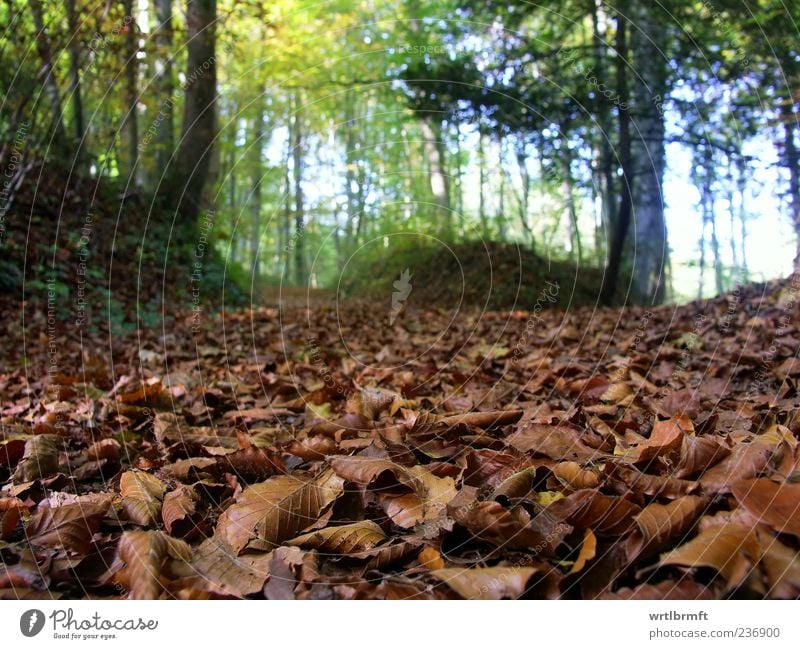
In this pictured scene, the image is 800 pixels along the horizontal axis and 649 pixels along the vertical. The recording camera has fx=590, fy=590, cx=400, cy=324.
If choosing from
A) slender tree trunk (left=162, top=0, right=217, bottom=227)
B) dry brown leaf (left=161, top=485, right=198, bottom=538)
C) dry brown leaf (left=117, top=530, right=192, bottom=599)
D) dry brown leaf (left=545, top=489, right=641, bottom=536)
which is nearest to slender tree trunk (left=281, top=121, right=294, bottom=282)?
slender tree trunk (left=162, top=0, right=217, bottom=227)

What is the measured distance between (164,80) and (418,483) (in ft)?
26.6

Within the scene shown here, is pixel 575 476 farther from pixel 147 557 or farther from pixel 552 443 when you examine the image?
pixel 147 557

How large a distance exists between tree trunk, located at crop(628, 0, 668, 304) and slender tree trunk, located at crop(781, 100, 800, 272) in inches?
32.7

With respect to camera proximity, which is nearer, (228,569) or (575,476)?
(228,569)

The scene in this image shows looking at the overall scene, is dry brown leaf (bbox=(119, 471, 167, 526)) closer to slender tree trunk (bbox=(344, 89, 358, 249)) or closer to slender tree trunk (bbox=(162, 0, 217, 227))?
slender tree trunk (bbox=(162, 0, 217, 227))

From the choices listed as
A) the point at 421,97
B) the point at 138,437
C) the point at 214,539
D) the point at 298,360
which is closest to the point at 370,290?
A: the point at 421,97

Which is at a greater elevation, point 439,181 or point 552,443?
point 439,181

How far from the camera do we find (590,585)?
3.51 feet

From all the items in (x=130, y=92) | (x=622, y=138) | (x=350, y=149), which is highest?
(x=350, y=149)

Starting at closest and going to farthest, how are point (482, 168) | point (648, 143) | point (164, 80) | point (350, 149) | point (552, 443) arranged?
point (552, 443), point (648, 143), point (164, 80), point (482, 168), point (350, 149)

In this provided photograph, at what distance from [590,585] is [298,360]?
10.6 feet

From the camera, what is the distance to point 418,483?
1513mm

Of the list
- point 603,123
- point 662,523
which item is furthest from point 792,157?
point 662,523
